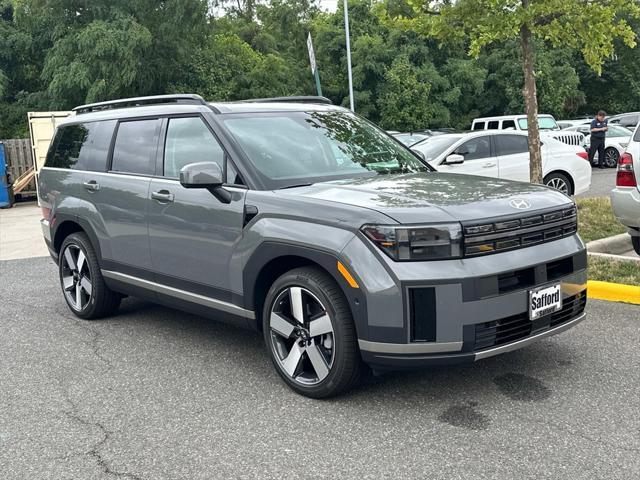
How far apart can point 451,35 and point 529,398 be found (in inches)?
319

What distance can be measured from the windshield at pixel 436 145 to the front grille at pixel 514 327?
7.38 m

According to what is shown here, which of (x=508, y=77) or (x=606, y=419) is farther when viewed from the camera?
(x=508, y=77)

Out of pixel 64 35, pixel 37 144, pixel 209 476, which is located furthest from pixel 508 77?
pixel 209 476

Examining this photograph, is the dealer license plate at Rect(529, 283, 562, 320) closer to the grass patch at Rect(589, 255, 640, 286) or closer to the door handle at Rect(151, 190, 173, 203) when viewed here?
the grass patch at Rect(589, 255, 640, 286)

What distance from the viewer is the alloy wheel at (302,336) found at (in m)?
3.99

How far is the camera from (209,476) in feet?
10.6

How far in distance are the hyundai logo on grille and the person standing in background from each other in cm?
1704

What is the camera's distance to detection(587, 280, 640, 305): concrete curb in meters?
5.84

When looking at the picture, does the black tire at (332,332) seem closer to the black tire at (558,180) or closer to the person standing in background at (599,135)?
the black tire at (558,180)

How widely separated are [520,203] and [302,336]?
1.49 m

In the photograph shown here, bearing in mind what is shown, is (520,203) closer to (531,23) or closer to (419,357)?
(419,357)

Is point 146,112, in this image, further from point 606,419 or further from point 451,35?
point 451,35

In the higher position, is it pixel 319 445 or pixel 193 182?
pixel 193 182

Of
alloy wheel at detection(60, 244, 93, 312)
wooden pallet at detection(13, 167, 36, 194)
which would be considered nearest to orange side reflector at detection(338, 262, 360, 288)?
alloy wheel at detection(60, 244, 93, 312)
